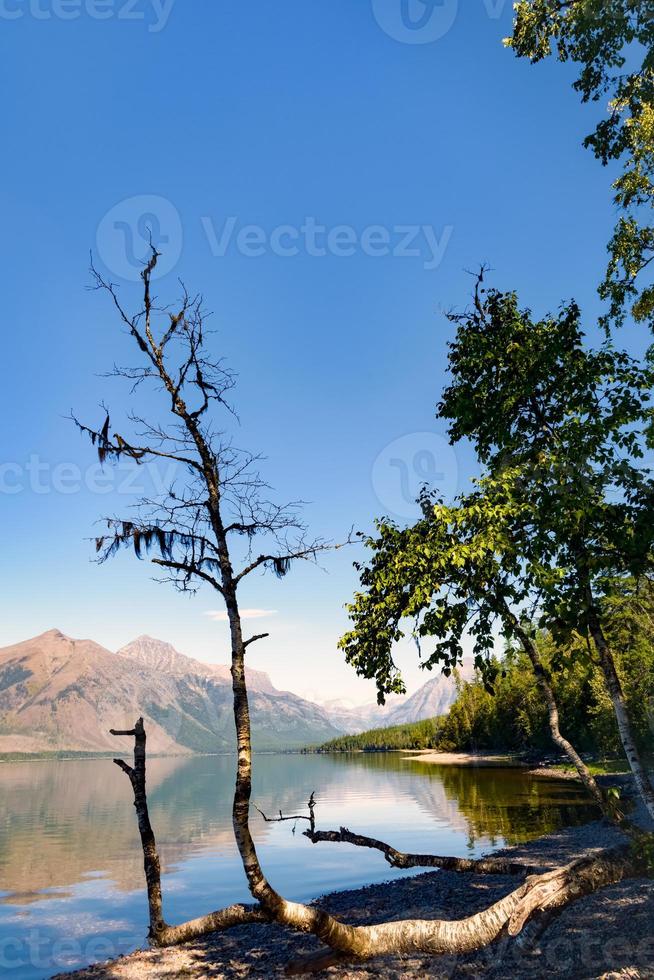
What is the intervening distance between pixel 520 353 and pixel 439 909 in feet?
59.7

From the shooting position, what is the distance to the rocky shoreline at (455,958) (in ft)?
39.7

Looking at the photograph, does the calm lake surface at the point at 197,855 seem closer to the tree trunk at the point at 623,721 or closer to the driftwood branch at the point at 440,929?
the driftwood branch at the point at 440,929

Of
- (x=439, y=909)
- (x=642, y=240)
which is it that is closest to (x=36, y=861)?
(x=439, y=909)

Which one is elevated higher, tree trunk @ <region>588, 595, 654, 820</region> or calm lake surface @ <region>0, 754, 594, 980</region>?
tree trunk @ <region>588, 595, 654, 820</region>

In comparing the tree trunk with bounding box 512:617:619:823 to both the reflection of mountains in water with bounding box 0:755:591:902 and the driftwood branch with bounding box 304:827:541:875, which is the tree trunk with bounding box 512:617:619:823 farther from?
the reflection of mountains in water with bounding box 0:755:591:902

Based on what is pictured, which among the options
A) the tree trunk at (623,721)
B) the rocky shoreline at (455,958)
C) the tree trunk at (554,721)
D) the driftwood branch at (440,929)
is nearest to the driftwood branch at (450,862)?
the rocky shoreline at (455,958)

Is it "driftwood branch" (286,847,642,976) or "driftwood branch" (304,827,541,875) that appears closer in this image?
"driftwood branch" (286,847,642,976)

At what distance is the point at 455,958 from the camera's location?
13438 mm

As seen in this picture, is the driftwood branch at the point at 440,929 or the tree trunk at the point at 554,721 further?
the tree trunk at the point at 554,721

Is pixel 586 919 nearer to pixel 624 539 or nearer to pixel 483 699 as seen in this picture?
pixel 624 539

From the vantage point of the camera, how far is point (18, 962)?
23.0 m

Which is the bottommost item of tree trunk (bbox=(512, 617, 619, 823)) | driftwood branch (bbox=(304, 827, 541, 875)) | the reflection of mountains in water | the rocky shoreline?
the reflection of mountains in water

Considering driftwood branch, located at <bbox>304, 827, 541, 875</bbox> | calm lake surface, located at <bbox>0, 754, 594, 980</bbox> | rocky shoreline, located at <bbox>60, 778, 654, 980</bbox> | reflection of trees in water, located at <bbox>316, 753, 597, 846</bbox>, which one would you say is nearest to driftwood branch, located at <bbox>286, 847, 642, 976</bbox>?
rocky shoreline, located at <bbox>60, 778, 654, 980</bbox>

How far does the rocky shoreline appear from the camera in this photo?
1209 centimetres
